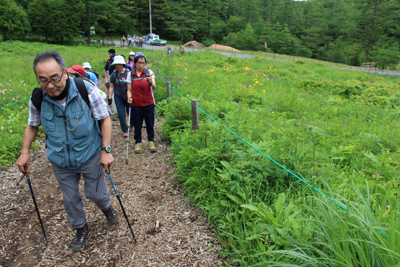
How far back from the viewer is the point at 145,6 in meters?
64.9

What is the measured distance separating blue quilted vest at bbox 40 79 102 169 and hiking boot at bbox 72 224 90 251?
97 centimetres

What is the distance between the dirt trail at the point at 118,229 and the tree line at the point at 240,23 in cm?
3424

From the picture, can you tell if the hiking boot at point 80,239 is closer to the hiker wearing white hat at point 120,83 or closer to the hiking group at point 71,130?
the hiking group at point 71,130

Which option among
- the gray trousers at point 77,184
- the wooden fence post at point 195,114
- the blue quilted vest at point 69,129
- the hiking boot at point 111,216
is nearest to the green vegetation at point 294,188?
the wooden fence post at point 195,114

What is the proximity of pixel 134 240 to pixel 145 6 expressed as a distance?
2870 inches

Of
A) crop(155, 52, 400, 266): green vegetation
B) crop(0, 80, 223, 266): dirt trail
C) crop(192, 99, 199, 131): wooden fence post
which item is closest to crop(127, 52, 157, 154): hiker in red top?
crop(155, 52, 400, 266): green vegetation

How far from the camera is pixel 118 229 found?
133 inches

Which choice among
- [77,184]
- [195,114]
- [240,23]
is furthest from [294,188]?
[240,23]

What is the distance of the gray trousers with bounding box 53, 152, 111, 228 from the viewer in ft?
9.13

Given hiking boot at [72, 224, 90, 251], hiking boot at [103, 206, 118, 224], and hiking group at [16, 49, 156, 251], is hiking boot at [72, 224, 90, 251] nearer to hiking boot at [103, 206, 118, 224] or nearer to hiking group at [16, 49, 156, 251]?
hiking group at [16, 49, 156, 251]

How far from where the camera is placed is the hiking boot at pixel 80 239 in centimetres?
300

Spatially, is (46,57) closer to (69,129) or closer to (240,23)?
(69,129)

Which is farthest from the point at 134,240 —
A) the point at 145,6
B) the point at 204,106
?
the point at 145,6

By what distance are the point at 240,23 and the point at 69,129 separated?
77.0m
